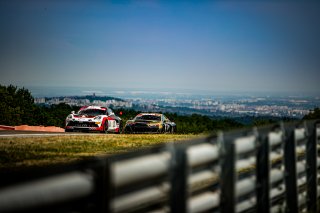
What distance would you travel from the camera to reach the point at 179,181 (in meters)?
3.21

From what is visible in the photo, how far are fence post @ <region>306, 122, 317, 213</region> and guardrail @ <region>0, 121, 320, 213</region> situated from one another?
1cm

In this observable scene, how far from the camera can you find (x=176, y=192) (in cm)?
318

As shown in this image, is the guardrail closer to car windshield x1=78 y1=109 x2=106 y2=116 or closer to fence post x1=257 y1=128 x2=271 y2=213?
fence post x1=257 y1=128 x2=271 y2=213

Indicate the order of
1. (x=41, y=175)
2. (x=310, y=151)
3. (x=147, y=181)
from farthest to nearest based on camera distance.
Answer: (x=310, y=151) < (x=147, y=181) < (x=41, y=175)

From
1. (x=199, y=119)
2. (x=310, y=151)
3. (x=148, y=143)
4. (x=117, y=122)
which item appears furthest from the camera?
(x=199, y=119)

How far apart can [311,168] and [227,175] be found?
2601mm

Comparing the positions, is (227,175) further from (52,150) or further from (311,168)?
(52,150)

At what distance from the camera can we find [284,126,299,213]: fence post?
528 centimetres

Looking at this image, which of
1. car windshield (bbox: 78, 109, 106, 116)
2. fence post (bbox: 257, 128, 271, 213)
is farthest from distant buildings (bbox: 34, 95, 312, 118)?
fence post (bbox: 257, 128, 271, 213)

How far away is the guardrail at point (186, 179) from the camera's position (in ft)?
7.47

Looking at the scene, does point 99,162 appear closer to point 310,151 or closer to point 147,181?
point 147,181

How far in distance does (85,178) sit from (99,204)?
0.18m

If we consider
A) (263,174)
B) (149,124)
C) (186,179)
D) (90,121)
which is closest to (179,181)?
(186,179)

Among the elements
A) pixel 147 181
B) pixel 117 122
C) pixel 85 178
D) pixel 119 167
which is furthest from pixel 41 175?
pixel 117 122
